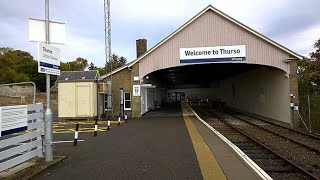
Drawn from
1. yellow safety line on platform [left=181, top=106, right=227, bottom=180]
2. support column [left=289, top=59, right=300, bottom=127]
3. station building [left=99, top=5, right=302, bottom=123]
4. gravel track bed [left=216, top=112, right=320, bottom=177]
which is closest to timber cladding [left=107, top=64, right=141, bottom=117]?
station building [left=99, top=5, right=302, bottom=123]

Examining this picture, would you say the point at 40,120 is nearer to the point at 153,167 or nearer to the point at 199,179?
the point at 153,167

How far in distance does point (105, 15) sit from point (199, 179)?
28254mm

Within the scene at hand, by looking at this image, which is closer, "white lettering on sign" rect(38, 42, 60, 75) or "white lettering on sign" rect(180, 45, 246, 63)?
"white lettering on sign" rect(38, 42, 60, 75)

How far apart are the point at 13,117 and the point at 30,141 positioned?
1.34 meters

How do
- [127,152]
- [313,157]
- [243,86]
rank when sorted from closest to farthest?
[127,152] < [313,157] < [243,86]

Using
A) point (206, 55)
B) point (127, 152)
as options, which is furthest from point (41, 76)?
point (127, 152)

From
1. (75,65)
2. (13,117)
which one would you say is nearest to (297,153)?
(13,117)

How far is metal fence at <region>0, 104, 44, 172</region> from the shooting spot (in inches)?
340

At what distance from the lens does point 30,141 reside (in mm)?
9750

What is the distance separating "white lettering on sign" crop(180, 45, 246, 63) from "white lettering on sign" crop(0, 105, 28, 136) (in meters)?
20.8

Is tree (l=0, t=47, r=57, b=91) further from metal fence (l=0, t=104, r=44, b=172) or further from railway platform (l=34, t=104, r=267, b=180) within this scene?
metal fence (l=0, t=104, r=44, b=172)

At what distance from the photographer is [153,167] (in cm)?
915

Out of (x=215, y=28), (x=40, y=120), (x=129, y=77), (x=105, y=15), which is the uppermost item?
(x=105, y=15)

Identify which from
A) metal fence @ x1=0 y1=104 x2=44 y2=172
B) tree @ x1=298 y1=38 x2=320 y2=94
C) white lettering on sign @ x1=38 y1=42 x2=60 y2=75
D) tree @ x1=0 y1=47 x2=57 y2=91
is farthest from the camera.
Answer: tree @ x1=0 y1=47 x2=57 y2=91
